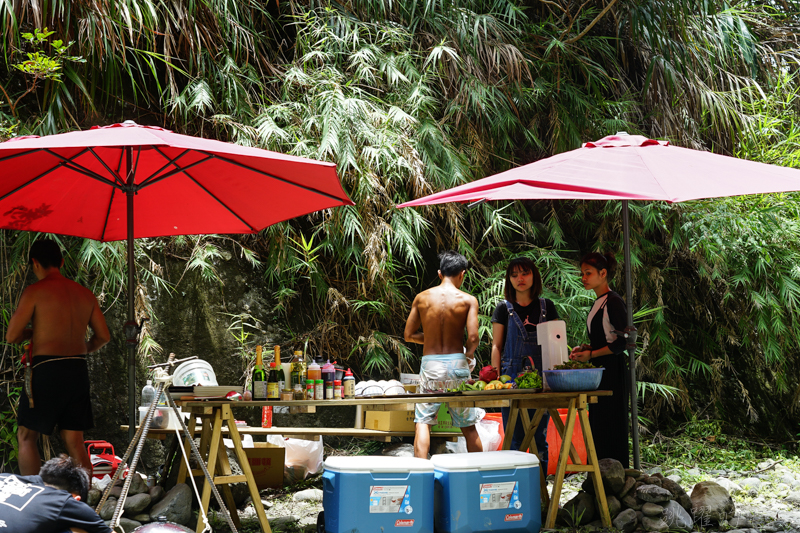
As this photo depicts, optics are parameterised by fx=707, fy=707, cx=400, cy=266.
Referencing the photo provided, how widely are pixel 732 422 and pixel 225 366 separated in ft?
16.8

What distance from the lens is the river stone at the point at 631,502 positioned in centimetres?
392

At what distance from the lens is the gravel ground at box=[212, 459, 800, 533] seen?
404 centimetres

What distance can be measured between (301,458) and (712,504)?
9.58 feet

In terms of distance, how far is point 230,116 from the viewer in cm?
606

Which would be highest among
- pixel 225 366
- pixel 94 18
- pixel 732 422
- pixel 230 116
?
pixel 94 18

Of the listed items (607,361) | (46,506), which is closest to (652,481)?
(607,361)

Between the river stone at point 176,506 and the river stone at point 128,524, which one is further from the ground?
the river stone at point 176,506

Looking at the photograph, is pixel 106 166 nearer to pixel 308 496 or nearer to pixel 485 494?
pixel 308 496

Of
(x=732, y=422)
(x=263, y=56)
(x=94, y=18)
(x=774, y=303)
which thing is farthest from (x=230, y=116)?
(x=732, y=422)

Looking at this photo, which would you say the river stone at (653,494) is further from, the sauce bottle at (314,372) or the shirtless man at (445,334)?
the sauce bottle at (314,372)

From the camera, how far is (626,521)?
150 inches

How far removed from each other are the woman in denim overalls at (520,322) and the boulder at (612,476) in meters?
0.63

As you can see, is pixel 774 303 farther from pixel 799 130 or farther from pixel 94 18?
pixel 94 18

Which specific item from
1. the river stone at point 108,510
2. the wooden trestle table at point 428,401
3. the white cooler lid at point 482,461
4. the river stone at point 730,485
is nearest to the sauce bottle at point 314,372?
the wooden trestle table at point 428,401
